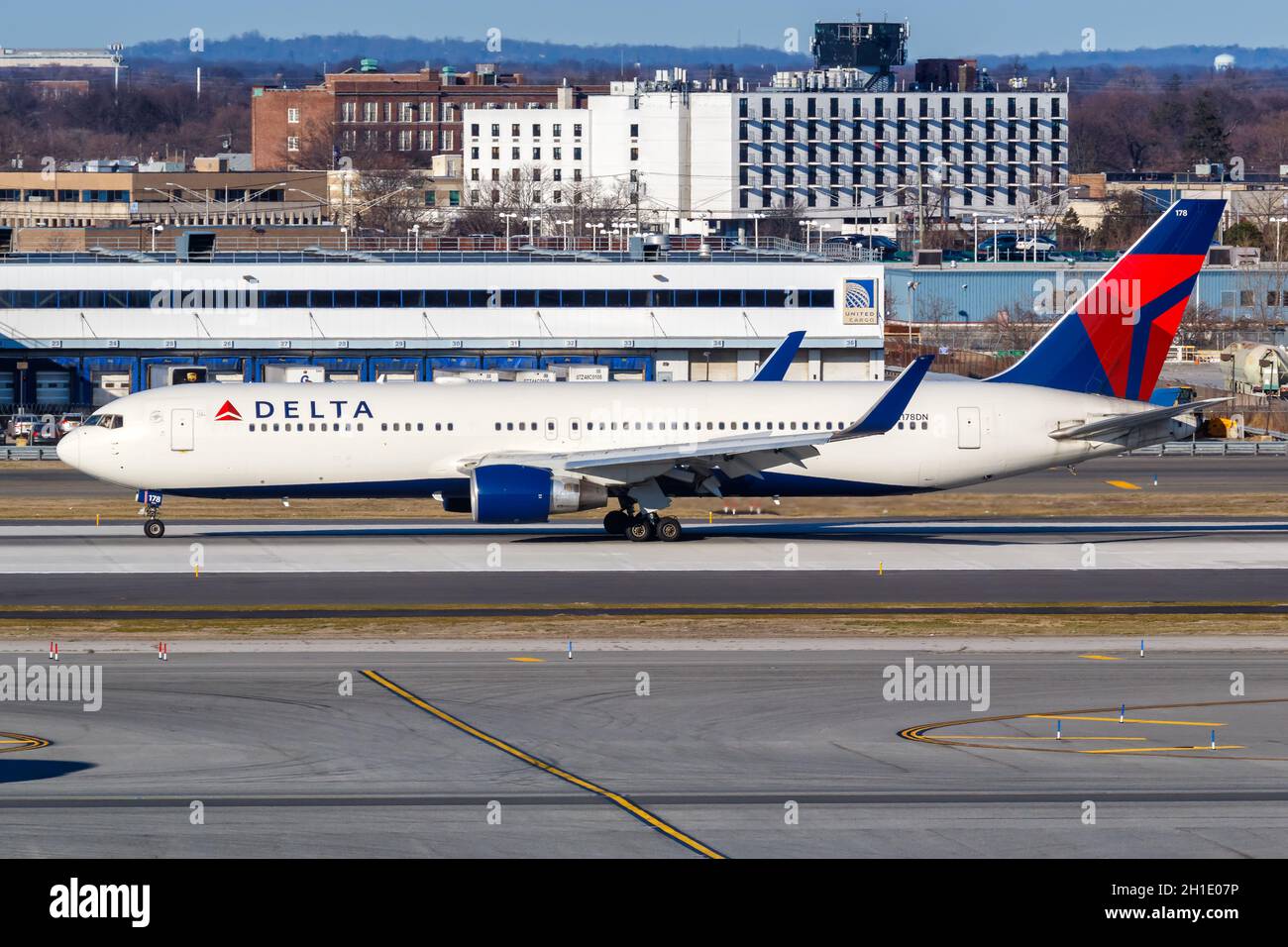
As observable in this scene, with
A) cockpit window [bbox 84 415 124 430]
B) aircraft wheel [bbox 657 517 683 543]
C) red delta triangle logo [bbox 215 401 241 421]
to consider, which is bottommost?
aircraft wheel [bbox 657 517 683 543]

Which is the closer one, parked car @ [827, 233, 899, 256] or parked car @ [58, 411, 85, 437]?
parked car @ [58, 411, 85, 437]

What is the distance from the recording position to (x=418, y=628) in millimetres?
35000

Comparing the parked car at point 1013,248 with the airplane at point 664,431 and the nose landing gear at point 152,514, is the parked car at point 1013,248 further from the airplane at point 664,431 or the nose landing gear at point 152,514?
the nose landing gear at point 152,514

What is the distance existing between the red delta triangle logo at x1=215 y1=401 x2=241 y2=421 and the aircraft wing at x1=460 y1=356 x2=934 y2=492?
6355 millimetres

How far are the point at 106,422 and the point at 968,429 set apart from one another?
23.9 m

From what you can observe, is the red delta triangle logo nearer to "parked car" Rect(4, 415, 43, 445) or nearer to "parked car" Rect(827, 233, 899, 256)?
"parked car" Rect(4, 415, 43, 445)

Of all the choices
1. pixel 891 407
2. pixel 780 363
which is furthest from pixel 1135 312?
pixel 780 363

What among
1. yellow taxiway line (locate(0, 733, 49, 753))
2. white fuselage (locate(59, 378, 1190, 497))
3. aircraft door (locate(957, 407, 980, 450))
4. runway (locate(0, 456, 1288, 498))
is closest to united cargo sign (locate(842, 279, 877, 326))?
runway (locate(0, 456, 1288, 498))

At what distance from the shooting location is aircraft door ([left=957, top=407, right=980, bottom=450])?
4916cm

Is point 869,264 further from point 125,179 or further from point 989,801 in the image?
point 125,179

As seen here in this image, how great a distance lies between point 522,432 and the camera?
48594 millimetres

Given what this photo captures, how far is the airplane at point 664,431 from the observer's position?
47688mm

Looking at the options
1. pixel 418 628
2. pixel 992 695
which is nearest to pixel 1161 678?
pixel 992 695

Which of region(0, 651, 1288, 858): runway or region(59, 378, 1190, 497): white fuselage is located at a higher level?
region(59, 378, 1190, 497): white fuselage
